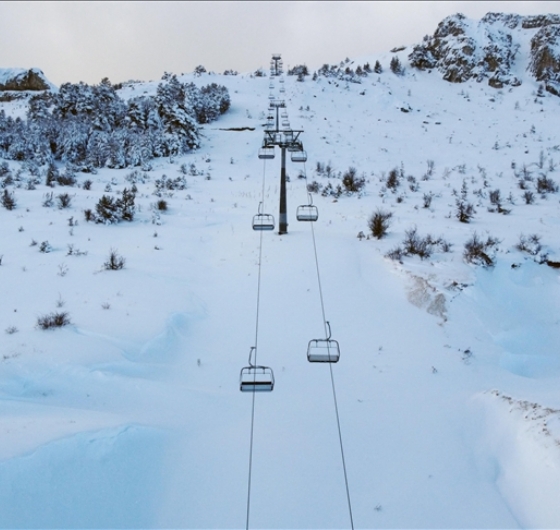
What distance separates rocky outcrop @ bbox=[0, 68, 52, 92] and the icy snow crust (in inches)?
1755

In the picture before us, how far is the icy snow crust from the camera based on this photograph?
5.78 meters

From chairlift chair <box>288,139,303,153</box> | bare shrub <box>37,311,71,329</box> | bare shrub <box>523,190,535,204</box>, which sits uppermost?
chairlift chair <box>288,139,303,153</box>

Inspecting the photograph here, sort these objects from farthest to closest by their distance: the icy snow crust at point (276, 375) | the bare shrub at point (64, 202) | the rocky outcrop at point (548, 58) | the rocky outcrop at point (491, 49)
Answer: the rocky outcrop at point (491, 49)
the rocky outcrop at point (548, 58)
the bare shrub at point (64, 202)
the icy snow crust at point (276, 375)

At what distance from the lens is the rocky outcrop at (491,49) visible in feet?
150

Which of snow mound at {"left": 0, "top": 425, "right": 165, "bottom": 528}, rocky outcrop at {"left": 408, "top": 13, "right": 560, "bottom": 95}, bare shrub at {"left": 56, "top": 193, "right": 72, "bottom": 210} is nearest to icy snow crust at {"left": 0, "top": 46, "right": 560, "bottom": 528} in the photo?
snow mound at {"left": 0, "top": 425, "right": 165, "bottom": 528}

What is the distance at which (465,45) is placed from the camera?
5016 centimetres

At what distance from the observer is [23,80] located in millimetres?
53344

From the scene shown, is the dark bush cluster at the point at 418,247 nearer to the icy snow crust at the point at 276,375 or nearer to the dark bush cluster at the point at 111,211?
the icy snow crust at the point at 276,375

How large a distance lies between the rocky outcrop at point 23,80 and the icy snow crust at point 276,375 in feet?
146

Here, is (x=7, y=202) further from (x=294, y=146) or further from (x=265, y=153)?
(x=294, y=146)

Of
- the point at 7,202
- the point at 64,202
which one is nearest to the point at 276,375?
the point at 64,202

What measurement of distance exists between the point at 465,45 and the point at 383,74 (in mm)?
10167

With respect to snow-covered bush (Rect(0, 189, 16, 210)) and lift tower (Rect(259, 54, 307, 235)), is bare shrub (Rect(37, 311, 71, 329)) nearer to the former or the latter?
lift tower (Rect(259, 54, 307, 235))

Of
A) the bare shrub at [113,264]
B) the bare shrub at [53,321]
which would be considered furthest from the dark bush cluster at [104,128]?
the bare shrub at [53,321]
